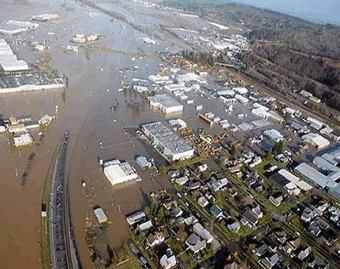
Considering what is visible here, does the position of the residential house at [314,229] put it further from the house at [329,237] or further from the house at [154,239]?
the house at [154,239]

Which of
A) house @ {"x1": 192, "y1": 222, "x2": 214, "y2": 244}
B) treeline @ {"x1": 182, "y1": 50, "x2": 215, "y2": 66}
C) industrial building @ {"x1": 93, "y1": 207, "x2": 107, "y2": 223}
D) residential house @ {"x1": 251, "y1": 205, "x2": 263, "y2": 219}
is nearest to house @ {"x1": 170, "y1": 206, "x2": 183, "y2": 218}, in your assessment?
house @ {"x1": 192, "y1": 222, "x2": 214, "y2": 244}

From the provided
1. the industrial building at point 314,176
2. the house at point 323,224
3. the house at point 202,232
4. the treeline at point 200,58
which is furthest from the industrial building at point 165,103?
the house at point 323,224

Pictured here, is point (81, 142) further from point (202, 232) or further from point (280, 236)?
point (280, 236)

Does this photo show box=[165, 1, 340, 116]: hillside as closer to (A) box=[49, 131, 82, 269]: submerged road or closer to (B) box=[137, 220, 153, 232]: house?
(B) box=[137, 220, 153, 232]: house

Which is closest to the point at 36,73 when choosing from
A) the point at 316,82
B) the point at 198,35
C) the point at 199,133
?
the point at 199,133

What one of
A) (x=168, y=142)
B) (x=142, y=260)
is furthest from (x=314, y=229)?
(x=168, y=142)

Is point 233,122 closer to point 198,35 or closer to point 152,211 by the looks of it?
point 152,211
